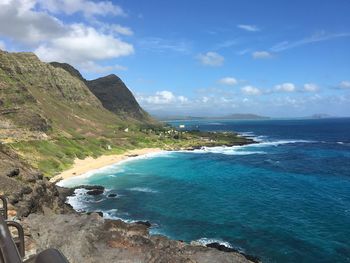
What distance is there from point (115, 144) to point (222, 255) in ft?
405

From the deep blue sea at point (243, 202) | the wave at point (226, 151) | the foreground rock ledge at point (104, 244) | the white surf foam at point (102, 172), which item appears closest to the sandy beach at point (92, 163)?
the white surf foam at point (102, 172)

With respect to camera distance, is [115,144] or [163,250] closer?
[163,250]

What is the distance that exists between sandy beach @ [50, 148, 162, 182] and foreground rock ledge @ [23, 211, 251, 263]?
60.5 meters

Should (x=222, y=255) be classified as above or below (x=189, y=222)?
above

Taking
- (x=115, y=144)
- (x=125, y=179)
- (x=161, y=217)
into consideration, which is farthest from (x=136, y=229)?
(x=115, y=144)

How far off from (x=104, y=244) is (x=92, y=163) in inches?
3538

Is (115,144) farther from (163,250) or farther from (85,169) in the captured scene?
(163,250)

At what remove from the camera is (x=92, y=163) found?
118m

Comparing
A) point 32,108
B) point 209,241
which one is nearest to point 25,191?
point 209,241

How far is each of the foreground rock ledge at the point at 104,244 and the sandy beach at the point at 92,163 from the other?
60535 millimetres

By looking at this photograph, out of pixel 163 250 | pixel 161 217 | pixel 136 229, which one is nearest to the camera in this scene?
pixel 163 250

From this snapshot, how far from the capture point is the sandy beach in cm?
9825

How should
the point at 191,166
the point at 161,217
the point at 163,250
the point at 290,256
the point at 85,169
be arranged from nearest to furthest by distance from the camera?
1. the point at 163,250
2. the point at 290,256
3. the point at 161,217
4. the point at 85,169
5. the point at 191,166

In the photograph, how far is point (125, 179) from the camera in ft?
314
